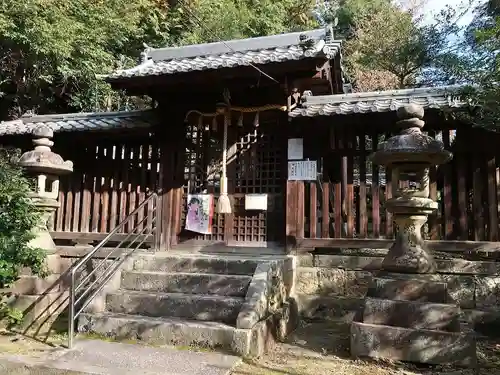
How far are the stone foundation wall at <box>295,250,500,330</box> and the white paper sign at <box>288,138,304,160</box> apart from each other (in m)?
1.93

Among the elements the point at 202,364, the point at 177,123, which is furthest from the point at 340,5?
the point at 202,364

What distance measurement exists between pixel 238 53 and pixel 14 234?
5376mm

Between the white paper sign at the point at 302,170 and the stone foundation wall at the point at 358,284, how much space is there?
150cm

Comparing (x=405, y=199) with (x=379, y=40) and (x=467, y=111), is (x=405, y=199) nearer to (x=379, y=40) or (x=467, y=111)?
(x=467, y=111)

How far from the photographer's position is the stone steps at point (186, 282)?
657 cm

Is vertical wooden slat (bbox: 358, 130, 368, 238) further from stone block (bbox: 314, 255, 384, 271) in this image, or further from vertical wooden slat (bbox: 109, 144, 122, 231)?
vertical wooden slat (bbox: 109, 144, 122, 231)

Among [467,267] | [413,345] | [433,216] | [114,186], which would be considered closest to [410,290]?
[413,345]

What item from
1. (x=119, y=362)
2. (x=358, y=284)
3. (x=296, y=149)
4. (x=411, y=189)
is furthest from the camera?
(x=296, y=149)

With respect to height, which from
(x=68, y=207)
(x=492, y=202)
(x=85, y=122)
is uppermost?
(x=85, y=122)

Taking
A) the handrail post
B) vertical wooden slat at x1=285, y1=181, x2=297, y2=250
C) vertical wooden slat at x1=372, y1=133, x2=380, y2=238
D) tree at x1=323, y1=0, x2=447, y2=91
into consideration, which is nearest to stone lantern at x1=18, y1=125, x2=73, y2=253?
the handrail post

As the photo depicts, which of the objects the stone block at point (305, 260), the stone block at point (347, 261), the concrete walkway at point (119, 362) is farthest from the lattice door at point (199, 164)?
the concrete walkway at point (119, 362)

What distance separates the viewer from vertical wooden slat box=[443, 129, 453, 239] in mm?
7328

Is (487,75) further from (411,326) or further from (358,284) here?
(358,284)

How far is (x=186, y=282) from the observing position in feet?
22.3
